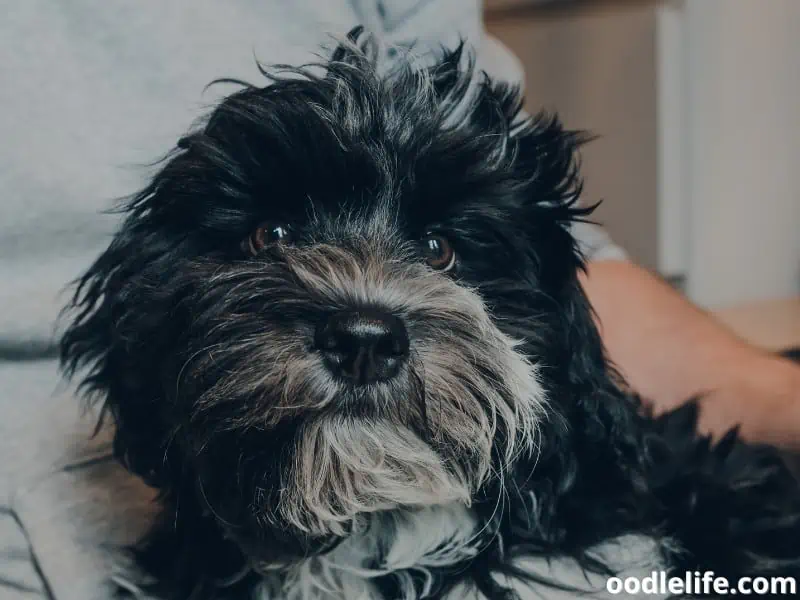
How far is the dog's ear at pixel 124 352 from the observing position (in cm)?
92

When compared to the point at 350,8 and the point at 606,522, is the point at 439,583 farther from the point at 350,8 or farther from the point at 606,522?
the point at 350,8

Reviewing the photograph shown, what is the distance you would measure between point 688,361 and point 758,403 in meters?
0.14

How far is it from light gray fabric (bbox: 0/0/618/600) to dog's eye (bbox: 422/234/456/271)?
34cm

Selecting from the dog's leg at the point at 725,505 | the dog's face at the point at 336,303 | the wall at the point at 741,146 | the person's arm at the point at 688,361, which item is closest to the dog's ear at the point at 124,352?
the dog's face at the point at 336,303

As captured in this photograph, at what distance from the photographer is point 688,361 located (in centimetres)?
145

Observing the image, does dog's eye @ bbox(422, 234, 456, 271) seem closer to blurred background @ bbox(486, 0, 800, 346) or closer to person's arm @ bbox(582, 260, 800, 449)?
person's arm @ bbox(582, 260, 800, 449)

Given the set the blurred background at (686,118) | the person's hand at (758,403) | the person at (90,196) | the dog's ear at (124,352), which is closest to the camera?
the dog's ear at (124,352)

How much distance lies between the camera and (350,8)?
1.44 metres

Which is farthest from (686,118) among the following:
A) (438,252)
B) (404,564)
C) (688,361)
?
(404,564)

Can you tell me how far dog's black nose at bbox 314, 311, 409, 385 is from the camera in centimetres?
74

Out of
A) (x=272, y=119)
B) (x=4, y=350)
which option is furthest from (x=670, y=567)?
(x=4, y=350)

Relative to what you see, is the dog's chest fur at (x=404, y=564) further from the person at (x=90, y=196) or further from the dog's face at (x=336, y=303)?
the person at (x=90, y=196)

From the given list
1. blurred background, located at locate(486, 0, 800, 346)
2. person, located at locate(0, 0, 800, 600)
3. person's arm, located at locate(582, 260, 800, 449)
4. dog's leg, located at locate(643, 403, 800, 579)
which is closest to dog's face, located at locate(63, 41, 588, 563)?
person, located at locate(0, 0, 800, 600)

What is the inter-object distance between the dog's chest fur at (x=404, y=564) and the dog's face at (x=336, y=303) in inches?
1.6
